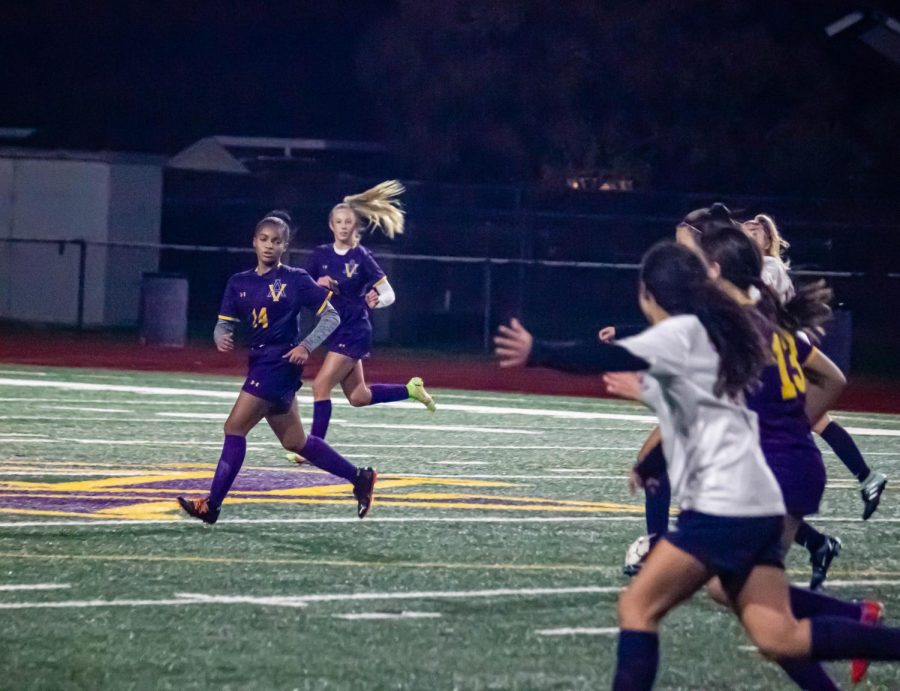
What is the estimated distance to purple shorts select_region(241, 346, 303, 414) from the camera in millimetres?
10305

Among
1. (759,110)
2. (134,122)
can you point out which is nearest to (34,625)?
(759,110)

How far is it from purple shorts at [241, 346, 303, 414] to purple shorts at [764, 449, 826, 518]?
4316 millimetres

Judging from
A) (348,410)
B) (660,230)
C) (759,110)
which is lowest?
(348,410)

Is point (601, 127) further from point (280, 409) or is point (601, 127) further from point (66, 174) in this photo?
point (280, 409)

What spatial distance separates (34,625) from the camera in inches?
294

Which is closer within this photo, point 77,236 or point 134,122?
point 77,236

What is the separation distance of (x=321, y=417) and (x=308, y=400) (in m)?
6.03

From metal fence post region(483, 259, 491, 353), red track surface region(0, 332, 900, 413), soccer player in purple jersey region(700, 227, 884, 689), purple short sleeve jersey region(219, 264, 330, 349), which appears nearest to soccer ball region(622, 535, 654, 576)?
soccer player in purple jersey region(700, 227, 884, 689)

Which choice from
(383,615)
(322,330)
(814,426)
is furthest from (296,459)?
(383,615)

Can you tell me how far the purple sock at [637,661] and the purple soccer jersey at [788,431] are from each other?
3.53ft

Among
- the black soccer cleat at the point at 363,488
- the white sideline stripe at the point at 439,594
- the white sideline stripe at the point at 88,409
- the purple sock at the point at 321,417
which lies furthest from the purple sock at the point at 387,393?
the white sideline stripe at the point at 439,594

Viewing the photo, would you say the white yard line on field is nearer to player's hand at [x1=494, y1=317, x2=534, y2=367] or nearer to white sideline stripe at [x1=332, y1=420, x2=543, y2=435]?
player's hand at [x1=494, y1=317, x2=534, y2=367]

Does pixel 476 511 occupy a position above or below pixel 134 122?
below

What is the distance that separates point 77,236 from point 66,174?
1260 millimetres
